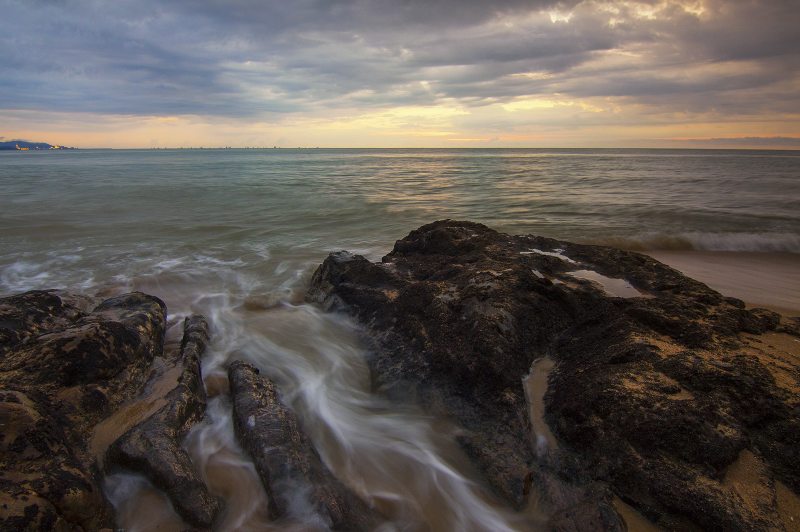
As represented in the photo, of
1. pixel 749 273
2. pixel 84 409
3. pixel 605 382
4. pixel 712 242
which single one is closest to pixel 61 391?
pixel 84 409

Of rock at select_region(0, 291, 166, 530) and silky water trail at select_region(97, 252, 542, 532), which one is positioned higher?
rock at select_region(0, 291, 166, 530)

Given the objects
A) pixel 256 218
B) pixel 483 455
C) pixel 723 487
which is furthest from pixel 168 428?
pixel 256 218

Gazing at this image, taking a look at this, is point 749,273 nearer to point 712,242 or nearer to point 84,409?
point 712,242

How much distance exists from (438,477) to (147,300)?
147 inches

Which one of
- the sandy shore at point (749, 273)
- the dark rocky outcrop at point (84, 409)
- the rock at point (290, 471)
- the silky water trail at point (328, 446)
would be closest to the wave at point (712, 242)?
the sandy shore at point (749, 273)

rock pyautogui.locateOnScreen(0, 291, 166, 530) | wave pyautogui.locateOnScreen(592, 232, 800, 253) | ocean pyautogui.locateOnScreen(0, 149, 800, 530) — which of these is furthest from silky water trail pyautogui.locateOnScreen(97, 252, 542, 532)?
wave pyautogui.locateOnScreen(592, 232, 800, 253)

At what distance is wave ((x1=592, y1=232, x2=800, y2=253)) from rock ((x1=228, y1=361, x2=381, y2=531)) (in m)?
9.09

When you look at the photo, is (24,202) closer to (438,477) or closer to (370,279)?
(370,279)

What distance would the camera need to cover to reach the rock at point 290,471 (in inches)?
99.7

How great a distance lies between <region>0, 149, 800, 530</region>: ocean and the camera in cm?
294

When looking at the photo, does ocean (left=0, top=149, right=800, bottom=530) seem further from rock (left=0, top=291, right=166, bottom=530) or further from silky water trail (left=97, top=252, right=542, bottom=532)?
rock (left=0, top=291, right=166, bottom=530)

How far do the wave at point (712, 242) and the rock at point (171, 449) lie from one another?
9.50 meters

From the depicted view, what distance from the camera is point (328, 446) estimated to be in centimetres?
339

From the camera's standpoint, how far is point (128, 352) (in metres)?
3.63
